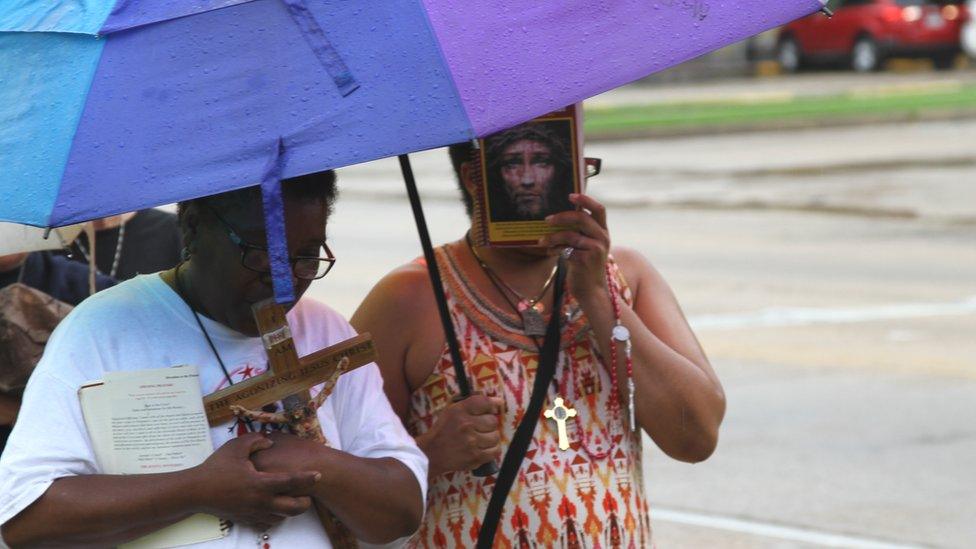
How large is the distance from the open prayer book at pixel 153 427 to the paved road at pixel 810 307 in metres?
4.07

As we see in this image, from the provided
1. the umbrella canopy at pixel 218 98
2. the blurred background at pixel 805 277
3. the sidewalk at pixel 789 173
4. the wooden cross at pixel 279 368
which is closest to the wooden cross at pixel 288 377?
the wooden cross at pixel 279 368

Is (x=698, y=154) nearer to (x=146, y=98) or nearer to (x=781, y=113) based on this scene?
(x=781, y=113)

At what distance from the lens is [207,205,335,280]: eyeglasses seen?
2.77 meters

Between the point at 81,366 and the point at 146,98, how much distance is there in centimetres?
45

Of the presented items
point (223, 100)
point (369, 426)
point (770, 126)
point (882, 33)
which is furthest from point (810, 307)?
point (882, 33)

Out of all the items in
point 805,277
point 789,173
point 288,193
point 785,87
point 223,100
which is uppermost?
point 223,100

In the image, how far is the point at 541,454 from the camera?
329 centimetres

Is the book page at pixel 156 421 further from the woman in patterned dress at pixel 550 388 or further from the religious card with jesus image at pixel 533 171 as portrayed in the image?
the religious card with jesus image at pixel 533 171

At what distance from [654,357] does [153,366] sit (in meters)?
1.03

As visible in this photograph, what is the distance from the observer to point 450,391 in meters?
3.36

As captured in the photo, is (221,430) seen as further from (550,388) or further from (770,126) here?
(770,126)

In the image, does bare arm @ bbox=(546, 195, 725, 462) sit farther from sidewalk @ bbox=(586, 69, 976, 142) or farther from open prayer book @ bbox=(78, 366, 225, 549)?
sidewalk @ bbox=(586, 69, 976, 142)

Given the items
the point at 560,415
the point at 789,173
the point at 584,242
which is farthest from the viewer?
the point at 789,173

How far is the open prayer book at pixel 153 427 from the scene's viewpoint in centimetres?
270
